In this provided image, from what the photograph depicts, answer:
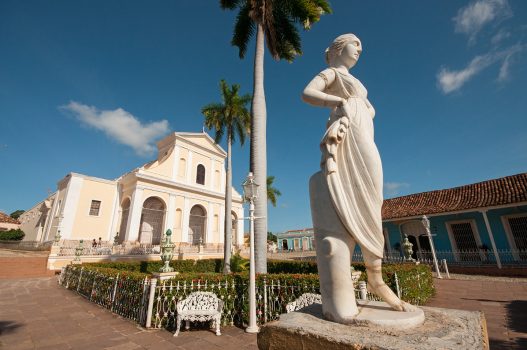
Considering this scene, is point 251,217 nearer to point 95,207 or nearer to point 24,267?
point 24,267

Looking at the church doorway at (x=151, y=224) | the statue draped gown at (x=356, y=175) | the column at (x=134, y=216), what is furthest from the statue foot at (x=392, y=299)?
the church doorway at (x=151, y=224)

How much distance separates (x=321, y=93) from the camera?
7.90 ft

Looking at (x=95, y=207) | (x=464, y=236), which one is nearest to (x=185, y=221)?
(x=95, y=207)

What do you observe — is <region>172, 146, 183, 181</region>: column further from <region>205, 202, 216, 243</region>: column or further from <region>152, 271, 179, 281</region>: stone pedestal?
<region>152, 271, 179, 281</region>: stone pedestal

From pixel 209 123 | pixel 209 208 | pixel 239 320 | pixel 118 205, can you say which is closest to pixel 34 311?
pixel 239 320

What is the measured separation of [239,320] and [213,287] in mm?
927

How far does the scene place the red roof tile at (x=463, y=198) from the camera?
480 inches

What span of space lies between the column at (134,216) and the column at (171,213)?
8.46 ft

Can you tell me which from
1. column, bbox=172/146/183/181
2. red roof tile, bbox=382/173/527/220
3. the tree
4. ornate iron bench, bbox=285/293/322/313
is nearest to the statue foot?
ornate iron bench, bbox=285/293/322/313

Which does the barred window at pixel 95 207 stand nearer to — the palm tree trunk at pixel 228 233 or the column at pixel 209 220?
the column at pixel 209 220

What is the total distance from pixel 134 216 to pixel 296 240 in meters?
29.0

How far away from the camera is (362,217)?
2016mm

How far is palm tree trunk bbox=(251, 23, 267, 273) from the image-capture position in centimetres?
708

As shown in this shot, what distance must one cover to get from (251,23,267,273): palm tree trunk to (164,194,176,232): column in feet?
55.6
